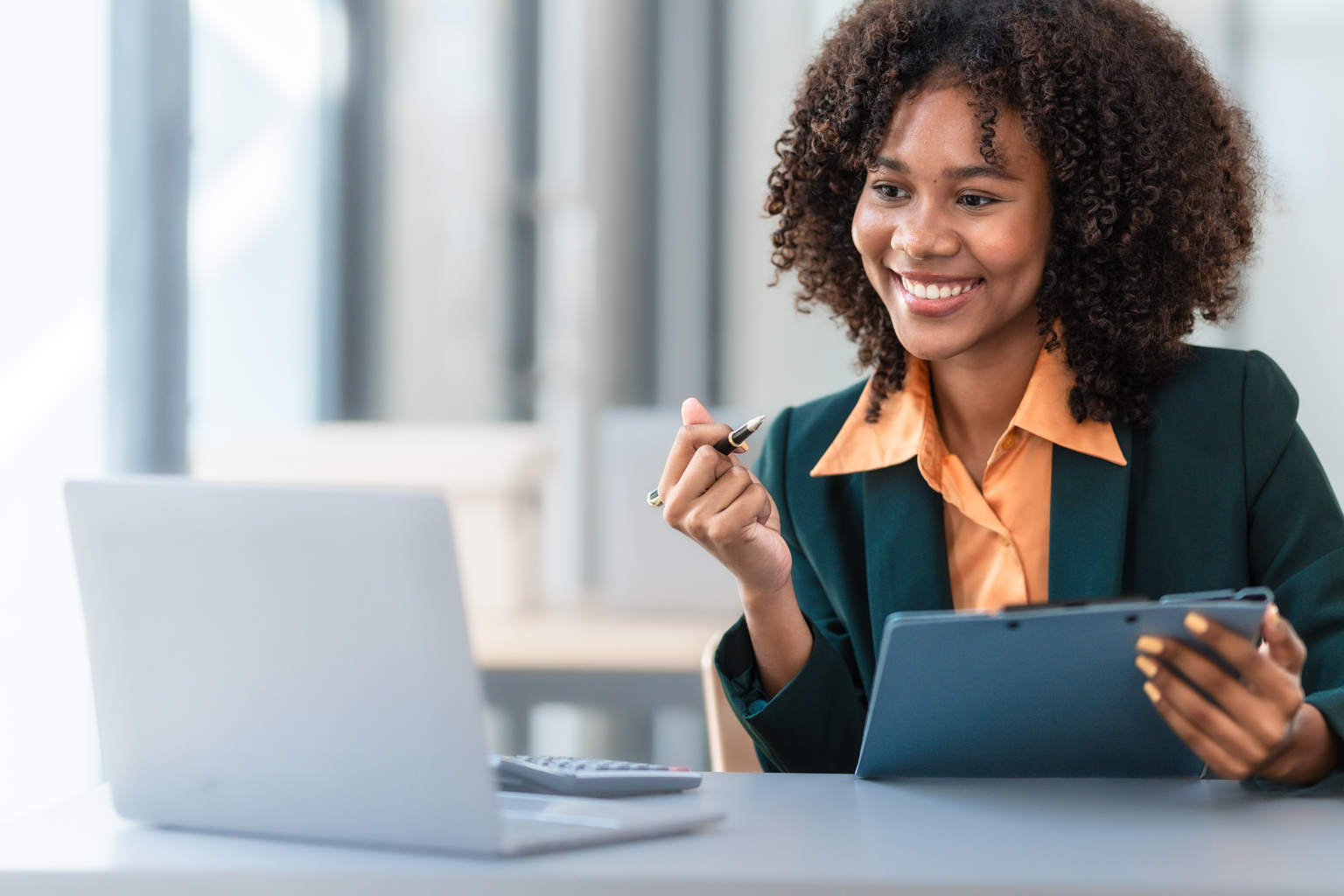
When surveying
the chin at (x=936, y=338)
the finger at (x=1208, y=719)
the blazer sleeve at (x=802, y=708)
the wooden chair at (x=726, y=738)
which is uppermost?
the chin at (x=936, y=338)

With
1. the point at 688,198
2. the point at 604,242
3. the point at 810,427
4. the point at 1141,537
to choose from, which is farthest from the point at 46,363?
the point at 688,198

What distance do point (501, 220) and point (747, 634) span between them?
3.36 meters

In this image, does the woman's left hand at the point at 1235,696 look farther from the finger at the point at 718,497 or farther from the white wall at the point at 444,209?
the white wall at the point at 444,209

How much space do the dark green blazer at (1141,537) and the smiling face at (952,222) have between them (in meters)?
0.16

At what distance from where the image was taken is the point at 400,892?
673 mm

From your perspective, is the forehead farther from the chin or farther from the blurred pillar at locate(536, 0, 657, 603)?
the blurred pillar at locate(536, 0, 657, 603)

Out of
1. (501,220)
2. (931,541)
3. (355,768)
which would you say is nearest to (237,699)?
(355,768)

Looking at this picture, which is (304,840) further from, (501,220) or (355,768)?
(501,220)

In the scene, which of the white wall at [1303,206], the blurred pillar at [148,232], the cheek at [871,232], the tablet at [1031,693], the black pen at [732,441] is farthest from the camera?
the white wall at [1303,206]

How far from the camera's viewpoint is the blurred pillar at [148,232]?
6.64 ft

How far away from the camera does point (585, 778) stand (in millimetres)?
836

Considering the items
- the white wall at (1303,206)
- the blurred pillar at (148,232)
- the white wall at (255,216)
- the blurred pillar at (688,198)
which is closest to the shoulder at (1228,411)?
the blurred pillar at (148,232)

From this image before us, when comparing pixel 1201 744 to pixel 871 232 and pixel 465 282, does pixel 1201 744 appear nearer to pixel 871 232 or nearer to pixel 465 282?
pixel 871 232

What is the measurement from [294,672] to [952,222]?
816 mm
